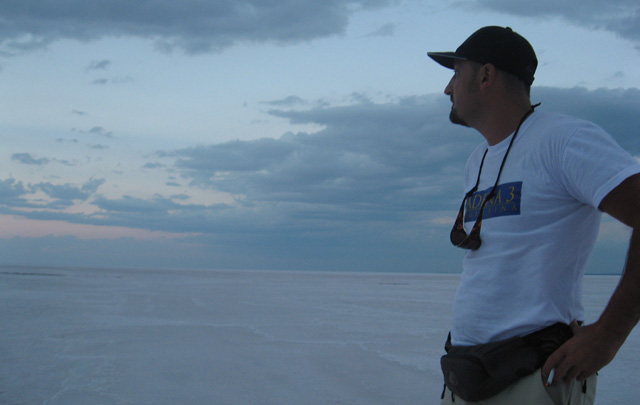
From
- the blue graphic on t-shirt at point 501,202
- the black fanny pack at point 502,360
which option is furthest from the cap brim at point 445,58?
the black fanny pack at point 502,360

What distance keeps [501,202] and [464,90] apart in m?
0.42

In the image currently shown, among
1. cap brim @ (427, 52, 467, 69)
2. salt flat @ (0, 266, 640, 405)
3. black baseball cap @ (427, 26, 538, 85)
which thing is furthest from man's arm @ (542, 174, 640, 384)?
salt flat @ (0, 266, 640, 405)

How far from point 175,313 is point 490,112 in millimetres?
8386

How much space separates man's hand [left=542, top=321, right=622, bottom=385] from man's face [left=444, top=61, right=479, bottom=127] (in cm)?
77

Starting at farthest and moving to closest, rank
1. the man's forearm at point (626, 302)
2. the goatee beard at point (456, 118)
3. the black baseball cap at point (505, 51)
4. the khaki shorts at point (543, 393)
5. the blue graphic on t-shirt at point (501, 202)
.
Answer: the goatee beard at point (456, 118) < the black baseball cap at point (505, 51) < the blue graphic on t-shirt at point (501, 202) < the khaki shorts at point (543, 393) < the man's forearm at point (626, 302)

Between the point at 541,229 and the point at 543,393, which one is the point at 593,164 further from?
the point at 543,393

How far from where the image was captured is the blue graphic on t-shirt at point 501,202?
157cm

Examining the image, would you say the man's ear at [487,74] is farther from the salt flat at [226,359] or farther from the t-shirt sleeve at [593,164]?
the salt flat at [226,359]

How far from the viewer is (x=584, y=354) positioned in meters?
1.39

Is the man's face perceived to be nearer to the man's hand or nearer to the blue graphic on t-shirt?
the blue graphic on t-shirt

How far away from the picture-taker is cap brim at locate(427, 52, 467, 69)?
1.77 m

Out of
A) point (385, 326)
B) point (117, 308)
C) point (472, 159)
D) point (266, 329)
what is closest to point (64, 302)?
point (117, 308)

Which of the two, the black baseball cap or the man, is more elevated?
the black baseball cap

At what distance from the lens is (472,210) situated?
1789mm
